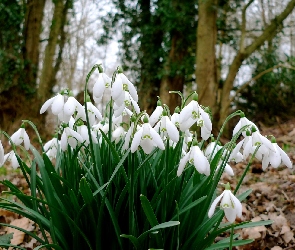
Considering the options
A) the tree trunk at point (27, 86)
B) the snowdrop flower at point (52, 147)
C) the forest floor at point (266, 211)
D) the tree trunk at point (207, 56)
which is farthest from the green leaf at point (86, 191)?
the tree trunk at point (27, 86)

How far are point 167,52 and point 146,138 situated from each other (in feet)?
24.7

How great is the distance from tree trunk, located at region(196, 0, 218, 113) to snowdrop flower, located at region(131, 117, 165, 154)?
570 cm

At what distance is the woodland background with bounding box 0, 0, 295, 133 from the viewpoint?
7.56 metres

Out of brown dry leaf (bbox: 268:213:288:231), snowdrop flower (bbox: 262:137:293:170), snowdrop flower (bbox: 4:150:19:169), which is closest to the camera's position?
snowdrop flower (bbox: 262:137:293:170)

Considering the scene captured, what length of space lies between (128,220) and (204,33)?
19.8 ft

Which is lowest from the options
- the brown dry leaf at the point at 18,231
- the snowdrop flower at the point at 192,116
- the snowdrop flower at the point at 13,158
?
the brown dry leaf at the point at 18,231

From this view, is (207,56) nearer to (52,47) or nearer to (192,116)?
(52,47)

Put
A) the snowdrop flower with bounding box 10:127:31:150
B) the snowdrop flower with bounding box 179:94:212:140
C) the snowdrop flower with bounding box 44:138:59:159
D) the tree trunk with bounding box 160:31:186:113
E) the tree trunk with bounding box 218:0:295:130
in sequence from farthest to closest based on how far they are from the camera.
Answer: the tree trunk with bounding box 160:31:186:113, the tree trunk with bounding box 218:0:295:130, the snowdrop flower with bounding box 44:138:59:159, the snowdrop flower with bounding box 10:127:31:150, the snowdrop flower with bounding box 179:94:212:140

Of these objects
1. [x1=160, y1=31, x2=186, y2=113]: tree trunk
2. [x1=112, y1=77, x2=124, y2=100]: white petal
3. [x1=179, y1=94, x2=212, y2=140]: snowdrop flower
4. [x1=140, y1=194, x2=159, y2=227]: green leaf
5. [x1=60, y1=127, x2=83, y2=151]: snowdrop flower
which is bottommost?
[x1=140, y1=194, x2=159, y2=227]: green leaf

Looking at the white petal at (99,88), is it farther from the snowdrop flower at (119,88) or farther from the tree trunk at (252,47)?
the tree trunk at (252,47)

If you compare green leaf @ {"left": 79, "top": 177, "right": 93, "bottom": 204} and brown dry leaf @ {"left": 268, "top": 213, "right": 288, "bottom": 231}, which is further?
brown dry leaf @ {"left": 268, "top": 213, "right": 288, "bottom": 231}

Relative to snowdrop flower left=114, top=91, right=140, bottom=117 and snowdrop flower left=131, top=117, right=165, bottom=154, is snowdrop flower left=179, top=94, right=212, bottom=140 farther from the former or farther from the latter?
snowdrop flower left=114, top=91, right=140, bottom=117

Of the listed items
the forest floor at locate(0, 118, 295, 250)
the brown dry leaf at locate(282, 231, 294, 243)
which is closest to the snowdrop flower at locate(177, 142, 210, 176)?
the forest floor at locate(0, 118, 295, 250)

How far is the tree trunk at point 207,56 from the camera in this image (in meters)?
7.21
